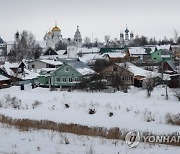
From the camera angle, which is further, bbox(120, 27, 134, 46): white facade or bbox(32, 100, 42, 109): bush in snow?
bbox(120, 27, 134, 46): white facade

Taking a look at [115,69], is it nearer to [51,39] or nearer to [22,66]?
[22,66]

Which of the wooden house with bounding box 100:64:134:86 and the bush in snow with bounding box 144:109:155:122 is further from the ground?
the wooden house with bounding box 100:64:134:86

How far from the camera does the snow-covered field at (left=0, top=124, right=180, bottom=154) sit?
23.4ft

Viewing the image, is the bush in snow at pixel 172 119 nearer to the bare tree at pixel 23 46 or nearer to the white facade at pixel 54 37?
the bare tree at pixel 23 46

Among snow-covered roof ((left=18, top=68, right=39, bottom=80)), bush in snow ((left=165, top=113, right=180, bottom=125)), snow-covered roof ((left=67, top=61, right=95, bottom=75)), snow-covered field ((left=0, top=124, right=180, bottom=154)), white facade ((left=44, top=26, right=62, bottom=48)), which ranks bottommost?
bush in snow ((left=165, top=113, right=180, bottom=125))

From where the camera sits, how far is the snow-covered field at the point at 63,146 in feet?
23.4

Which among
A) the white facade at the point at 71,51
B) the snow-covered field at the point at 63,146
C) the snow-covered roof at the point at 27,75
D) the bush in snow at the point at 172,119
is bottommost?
the bush in snow at the point at 172,119

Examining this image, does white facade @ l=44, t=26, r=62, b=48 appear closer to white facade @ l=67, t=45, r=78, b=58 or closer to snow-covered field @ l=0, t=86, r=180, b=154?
white facade @ l=67, t=45, r=78, b=58

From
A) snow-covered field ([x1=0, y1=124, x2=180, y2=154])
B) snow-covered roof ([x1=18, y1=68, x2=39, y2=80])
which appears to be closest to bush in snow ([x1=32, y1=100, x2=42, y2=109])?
snow-covered field ([x1=0, y1=124, x2=180, y2=154])

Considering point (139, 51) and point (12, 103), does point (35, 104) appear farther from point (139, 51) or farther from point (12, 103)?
point (139, 51)

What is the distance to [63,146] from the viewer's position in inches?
302

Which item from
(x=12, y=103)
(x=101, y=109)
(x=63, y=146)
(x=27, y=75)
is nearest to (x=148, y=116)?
(x=101, y=109)

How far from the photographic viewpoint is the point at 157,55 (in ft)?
198

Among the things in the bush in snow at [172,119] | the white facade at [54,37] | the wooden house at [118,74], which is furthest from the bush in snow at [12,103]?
the white facade at [54,37]
